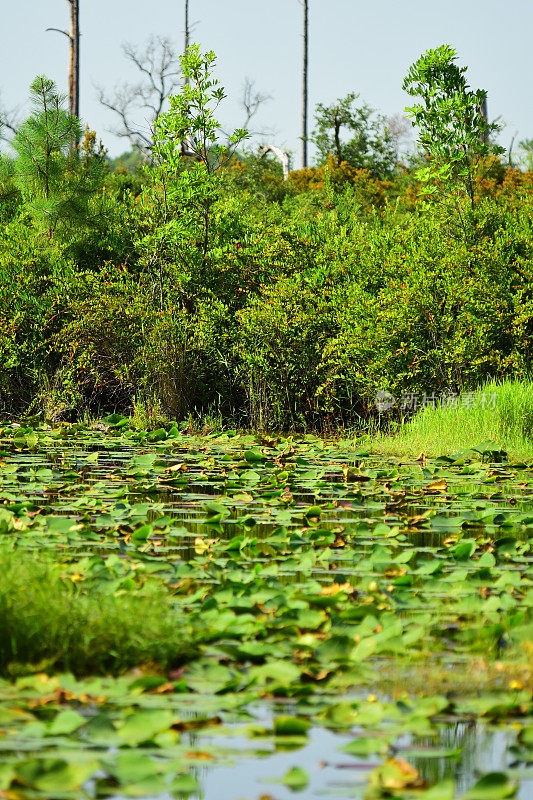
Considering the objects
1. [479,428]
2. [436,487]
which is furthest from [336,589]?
[479,428]

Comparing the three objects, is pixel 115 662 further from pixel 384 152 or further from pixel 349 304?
pixel 384 152

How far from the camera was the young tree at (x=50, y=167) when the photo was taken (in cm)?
1361

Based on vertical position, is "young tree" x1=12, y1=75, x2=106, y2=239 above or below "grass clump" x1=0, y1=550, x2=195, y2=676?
above

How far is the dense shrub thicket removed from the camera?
38.9 ft

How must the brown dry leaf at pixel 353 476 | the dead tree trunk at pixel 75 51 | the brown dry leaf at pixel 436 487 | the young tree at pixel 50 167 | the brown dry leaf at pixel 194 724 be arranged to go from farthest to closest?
the dead tree trunk at pixel 75 51 < the young tree at pixel 50 167 < the brown dry leaf at pixel 353 476 < the brown dry leaf at pixel 436 487 < the brown dry leaf at pixel 194 724

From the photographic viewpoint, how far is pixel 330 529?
6.04 m

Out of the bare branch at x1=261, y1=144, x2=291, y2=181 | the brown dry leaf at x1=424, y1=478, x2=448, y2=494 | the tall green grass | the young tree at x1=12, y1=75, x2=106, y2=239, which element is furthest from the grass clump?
the bare branch at x1=261, y1=144, x2=291, y2=181

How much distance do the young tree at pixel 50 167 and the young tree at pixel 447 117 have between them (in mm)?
4529

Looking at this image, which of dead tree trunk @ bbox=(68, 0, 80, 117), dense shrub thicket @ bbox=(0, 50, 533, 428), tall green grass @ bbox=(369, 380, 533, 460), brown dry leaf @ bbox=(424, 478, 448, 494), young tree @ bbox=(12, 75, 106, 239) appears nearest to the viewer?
brown dry leaf @ bbox=(424, 478, 448, 494)

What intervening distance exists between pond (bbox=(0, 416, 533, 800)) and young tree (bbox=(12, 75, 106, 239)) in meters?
7.01

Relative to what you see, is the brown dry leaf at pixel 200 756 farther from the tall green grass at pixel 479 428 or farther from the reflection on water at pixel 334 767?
the tall green grass at pixel 479 428

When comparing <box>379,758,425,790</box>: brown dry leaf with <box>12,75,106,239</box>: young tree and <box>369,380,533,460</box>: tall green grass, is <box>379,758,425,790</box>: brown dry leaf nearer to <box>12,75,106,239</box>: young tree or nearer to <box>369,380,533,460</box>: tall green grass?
<box>369,380,533,460</box>: tall green grass

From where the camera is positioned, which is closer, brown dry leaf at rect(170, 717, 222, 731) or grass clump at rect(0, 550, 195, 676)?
brown dry leaf at rect(170, 717, 222, 731)

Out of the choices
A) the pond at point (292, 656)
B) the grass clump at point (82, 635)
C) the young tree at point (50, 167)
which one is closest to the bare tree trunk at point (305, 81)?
the young tree at point (50, 167)
